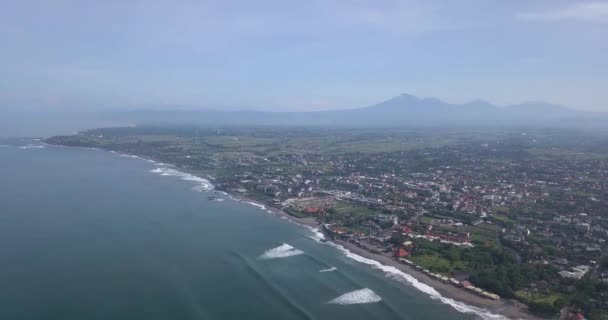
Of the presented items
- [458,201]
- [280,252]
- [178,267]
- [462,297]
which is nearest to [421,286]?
[462,297]

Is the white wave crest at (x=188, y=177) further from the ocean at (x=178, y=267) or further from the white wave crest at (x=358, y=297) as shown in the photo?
the white wave crest at (x=358, y=297)

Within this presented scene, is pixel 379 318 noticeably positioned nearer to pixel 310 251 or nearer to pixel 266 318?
pixel 266 318

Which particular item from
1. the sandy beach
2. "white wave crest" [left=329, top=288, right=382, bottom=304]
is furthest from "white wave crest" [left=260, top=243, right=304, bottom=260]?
"white wave crest" [left=329, top=288, right=382, bottom=304]

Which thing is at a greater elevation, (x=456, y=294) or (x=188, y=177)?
(x=188, y=177)

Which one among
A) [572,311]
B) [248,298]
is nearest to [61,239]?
[248,298]

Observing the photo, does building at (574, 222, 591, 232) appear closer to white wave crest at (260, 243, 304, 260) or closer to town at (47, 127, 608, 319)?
town at (47, 127, 608, 319)

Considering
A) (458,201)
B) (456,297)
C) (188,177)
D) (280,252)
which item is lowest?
(456,297)

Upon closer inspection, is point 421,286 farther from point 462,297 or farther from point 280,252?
point 280,252
